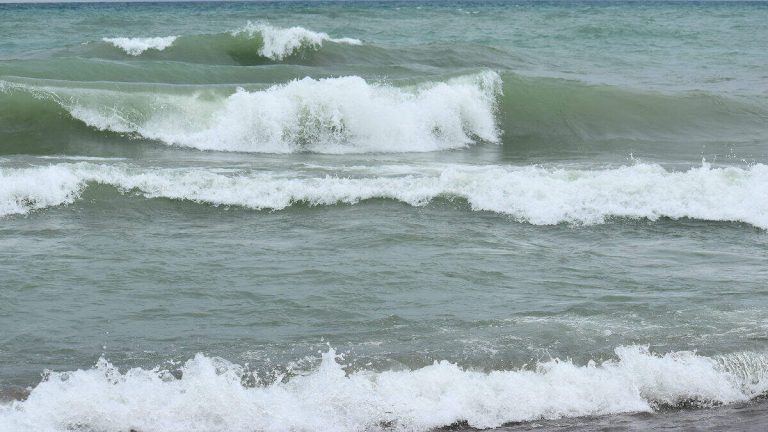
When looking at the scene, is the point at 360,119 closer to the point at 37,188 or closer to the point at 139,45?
the point at 37,188

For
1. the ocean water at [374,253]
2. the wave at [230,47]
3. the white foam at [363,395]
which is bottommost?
the white foam at [363,395]

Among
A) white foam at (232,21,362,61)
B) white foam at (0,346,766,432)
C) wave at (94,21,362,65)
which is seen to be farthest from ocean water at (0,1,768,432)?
white foam at (232,21,362,61)

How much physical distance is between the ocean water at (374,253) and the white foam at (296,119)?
0.16 feet

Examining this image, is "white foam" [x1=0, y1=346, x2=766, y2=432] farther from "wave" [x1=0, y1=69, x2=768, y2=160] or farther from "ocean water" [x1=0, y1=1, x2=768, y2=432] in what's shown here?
"wave" [x1=0, y1=69, x2=768, y2=160]

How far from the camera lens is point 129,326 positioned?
22.8 ft

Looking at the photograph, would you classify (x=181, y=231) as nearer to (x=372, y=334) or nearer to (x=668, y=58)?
(x=372, y=334)

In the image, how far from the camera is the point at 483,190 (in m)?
11.3

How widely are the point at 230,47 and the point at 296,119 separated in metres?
10.4

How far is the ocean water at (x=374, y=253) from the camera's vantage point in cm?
596

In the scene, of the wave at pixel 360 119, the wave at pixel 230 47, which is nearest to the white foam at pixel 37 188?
the wave at pixel 360 119

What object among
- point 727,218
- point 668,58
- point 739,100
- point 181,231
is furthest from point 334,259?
point 668,58

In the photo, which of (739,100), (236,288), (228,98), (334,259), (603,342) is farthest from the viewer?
(739,100)

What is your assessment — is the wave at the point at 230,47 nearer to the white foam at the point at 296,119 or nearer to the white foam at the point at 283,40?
the white foam at the point at 283,40

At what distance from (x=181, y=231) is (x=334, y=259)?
1868 mm
